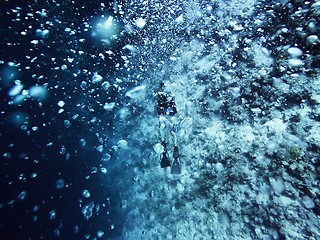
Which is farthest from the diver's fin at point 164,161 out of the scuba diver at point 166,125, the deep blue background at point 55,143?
the deep blue background at point 55,143

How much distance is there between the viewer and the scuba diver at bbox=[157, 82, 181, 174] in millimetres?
2693

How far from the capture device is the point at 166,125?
305 centimetres

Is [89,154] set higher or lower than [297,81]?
lower

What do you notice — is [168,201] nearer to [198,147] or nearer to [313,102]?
[198,147]

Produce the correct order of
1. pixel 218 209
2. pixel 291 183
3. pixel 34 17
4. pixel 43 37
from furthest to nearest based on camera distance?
pixel 34 17 → pixel 43 37 → pixel 218 209 → pixel 291 183

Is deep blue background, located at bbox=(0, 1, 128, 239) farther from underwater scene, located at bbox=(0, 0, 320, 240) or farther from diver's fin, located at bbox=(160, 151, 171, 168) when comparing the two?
diver's fin, located at bbox=(160, 151, 171, 168)

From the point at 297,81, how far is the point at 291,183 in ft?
4.16

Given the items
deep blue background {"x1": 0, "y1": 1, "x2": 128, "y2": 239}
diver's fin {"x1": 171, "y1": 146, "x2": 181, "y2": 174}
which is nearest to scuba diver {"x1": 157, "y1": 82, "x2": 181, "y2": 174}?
diver's fin {"x1": 171, "y1": 146, "x2": 181, "y2": 174}

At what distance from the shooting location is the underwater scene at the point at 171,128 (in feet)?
7.25

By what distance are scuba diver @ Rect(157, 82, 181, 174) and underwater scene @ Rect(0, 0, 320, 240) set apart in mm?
17

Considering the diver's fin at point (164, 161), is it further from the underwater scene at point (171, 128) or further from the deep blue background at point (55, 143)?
the deep blue background at point (55, 143)

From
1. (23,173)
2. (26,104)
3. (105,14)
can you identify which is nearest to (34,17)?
(105,14)

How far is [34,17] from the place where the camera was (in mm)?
4957

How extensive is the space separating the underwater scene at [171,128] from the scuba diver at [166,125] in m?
0.02
